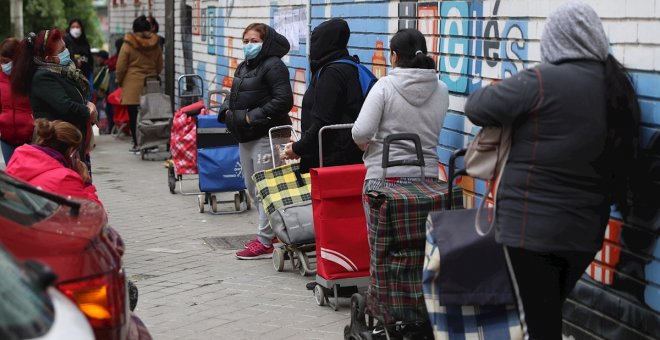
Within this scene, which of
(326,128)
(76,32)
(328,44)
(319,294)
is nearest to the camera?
(326,128)

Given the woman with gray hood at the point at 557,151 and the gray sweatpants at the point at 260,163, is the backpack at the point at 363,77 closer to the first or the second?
the gray sweatpants at the point at 260,163

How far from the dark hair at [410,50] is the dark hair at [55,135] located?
210 cm

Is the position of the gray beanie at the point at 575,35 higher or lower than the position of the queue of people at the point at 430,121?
higher

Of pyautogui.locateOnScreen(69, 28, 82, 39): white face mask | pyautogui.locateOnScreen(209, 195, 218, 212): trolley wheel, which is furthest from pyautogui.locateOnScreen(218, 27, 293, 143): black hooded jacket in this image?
pyautogui.locateOnScreen(69, 28, 82, 39): white face mask

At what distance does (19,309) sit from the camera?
133 inches

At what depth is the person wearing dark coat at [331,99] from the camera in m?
7.70

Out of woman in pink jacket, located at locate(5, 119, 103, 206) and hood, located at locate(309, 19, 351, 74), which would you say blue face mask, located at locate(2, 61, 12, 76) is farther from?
hood, located at locate(309, 19, 351, 74)

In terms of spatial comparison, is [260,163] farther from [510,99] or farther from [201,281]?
[510,99]

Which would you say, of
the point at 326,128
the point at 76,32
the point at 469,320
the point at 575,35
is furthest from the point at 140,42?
the point at 575,35

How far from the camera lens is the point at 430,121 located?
6898 millimetres

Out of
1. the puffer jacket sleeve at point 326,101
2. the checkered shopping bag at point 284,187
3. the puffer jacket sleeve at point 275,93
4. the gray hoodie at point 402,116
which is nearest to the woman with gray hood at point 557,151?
the gray hoodie at point 402,116

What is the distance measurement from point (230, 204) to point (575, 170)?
25.7 feet

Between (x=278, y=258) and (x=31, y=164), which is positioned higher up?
(x=31, y=164)

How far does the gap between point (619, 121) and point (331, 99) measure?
2887mm
